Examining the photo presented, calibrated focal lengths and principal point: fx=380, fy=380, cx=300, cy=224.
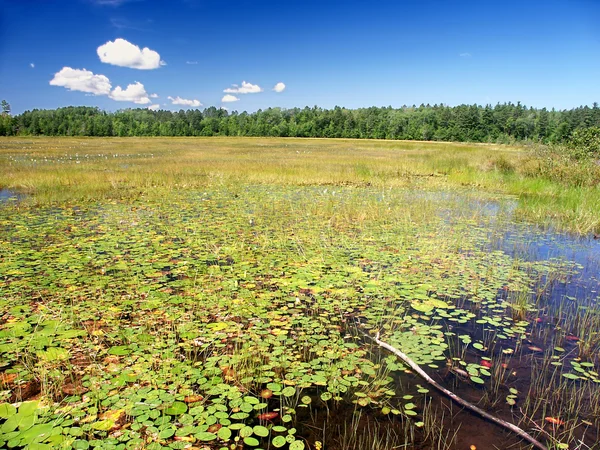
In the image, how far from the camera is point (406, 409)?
2.84 metres

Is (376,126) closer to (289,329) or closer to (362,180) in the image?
(362,180)

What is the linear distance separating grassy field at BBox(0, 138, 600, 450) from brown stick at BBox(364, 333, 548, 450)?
0.07 meters

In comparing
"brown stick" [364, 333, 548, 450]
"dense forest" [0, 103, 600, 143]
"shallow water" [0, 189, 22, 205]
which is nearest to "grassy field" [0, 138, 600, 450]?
"brown stick" [364, 333, 548, 450]

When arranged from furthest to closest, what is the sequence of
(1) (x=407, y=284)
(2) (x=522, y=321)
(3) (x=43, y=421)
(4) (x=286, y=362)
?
1. (1) (x=407, y=284)
2. (2) (x=522, y=321)
3. (4) (x=286, y=362)
4. (3) (x=43, y=421)

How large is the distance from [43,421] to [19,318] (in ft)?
6.27

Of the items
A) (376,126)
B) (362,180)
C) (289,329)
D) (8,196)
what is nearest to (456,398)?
(289,329)

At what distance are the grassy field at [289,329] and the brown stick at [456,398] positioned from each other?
0.24ft

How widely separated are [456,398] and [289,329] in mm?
1708

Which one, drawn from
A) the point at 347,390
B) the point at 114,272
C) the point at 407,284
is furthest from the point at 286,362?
the point at 114,272

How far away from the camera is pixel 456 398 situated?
290 centimetres

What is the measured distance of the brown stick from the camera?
2537mm

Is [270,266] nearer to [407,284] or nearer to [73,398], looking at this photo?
[407,284]

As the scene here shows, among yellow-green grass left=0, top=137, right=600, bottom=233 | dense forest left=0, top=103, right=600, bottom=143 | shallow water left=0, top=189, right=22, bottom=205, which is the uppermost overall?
dense forest left=0, top=103, right=600, bottom=143

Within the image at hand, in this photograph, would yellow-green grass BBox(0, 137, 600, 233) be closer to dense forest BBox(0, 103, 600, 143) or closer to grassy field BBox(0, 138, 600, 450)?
grassy field BBox(0, 138, 600, 450)
